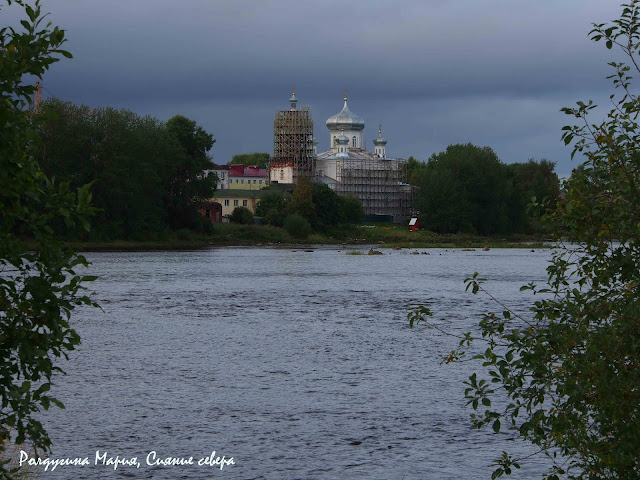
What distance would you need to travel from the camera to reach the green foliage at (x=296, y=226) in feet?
351

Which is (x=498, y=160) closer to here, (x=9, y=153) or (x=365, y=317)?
(x=365, y=317)

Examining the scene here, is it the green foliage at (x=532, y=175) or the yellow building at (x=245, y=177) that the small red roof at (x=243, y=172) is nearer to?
the yellow building at (x=245, y=177)

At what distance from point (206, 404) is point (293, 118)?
158953 millimetres

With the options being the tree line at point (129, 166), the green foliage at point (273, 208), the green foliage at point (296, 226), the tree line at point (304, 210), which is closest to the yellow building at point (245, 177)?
the tree line at point (304, 210)

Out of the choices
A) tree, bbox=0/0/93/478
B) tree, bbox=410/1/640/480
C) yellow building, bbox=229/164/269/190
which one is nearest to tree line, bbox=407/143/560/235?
yellow building, bbox=229/164/269/190

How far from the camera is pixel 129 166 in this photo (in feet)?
251

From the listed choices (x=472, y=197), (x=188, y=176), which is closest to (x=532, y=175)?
(x=472, y=197)

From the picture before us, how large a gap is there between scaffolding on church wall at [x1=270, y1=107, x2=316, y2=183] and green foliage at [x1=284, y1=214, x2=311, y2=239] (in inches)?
2378

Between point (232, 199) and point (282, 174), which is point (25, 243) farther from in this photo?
point (282, 174)

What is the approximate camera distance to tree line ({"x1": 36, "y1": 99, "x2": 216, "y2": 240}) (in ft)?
240

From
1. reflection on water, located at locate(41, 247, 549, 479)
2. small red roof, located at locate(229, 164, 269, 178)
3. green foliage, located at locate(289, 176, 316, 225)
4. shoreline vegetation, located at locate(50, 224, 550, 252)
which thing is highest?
small red roof, located at locate(229, 164, 269, 178)

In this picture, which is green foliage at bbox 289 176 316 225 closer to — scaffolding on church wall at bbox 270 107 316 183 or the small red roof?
scaffolding on church wall at bbox 270 107 316 183

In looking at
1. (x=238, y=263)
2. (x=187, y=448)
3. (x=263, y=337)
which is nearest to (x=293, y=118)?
(x=238, y=263)

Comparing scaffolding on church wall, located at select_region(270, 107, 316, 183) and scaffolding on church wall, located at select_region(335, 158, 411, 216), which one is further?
scaffolding on church wall, located at select_region(270, 107, 316, 183)
